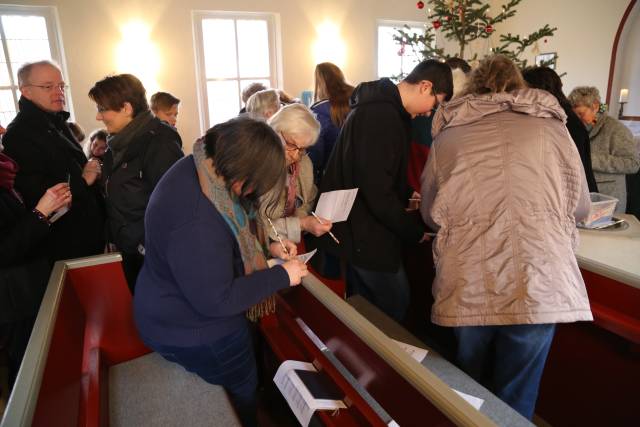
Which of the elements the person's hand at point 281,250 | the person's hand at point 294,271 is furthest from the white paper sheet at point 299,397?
the person's hand at point 281,250

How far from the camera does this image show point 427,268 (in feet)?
7.93

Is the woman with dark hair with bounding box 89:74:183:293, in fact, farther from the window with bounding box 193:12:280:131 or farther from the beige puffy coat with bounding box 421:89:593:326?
the window with bounding box 193:12:280:131

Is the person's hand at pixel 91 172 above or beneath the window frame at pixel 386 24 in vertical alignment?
beneath

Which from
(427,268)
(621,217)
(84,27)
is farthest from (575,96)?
(84,27)

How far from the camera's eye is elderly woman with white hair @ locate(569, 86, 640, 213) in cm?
288

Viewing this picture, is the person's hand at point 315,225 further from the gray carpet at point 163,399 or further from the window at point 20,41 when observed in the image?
the window at point 20,41

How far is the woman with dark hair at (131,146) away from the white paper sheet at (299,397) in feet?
3.67

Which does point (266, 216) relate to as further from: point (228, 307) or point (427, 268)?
point (427, 268)

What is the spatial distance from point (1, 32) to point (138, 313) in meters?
5.68

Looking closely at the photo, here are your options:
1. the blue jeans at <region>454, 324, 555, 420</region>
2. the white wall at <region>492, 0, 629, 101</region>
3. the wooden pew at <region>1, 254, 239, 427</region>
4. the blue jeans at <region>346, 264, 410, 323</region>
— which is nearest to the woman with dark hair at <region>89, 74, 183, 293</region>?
the wooden pew at <region>1, 254, 239, 427</region>

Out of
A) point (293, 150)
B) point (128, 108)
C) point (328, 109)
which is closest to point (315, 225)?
point (293, 150)

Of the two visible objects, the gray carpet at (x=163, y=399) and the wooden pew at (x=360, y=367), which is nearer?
the wooden pew at (x=360, y=367)

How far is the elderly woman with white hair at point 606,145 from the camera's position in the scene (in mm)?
2877

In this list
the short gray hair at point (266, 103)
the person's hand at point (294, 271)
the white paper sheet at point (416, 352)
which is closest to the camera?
the person's hand at point (294, 271)
